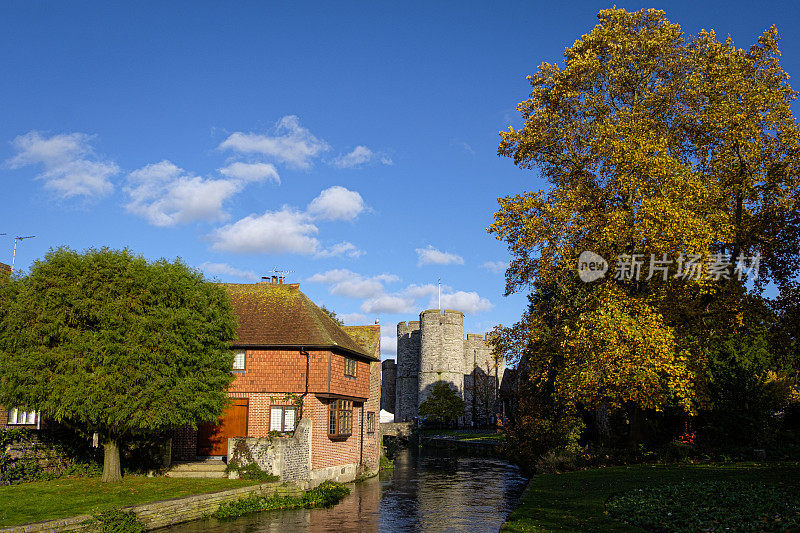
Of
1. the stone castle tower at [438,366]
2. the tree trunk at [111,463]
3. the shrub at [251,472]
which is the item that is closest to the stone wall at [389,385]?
the stone castle tower at [438,366]

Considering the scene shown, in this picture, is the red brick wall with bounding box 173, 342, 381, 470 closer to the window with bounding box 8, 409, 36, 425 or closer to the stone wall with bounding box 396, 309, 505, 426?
the window with bounding box 8, 409, 36, 425

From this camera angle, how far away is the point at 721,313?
2192 centimetres

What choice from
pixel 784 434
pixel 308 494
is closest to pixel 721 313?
pixel 784 434

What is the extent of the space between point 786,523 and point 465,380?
7477 cm

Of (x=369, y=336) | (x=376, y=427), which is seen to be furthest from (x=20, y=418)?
(x=369, y=336)

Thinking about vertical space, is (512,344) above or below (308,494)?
above

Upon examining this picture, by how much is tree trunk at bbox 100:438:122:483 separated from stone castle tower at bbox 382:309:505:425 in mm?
61571

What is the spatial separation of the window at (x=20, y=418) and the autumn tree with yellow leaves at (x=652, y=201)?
18.7 m

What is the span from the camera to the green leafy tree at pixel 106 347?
66.0 ft

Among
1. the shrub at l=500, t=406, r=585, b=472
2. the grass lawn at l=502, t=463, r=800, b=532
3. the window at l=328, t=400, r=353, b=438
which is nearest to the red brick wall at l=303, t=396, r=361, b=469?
the window at l=328, t=400, r=353, b=438

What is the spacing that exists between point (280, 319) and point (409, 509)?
36.9 feet

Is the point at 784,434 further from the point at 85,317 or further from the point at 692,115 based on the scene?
the point at 85,317

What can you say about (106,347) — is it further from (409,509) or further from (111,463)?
(409,509)

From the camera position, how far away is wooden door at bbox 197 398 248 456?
2858 cm
